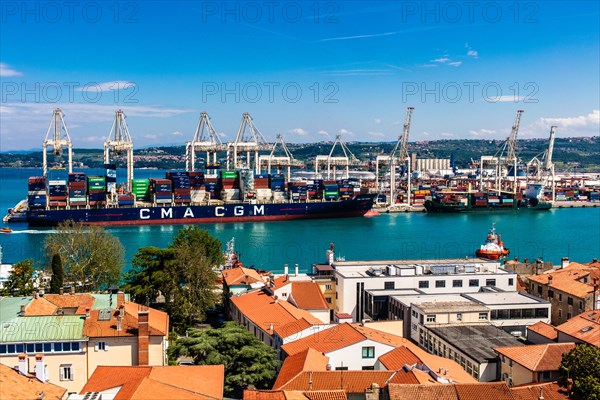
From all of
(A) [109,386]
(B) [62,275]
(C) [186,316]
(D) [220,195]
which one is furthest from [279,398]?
(D) [220,195]

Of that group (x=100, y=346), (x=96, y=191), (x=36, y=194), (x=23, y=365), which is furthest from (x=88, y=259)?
(x=36, y=194)

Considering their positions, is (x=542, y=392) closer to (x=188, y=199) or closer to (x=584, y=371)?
(x=584, y=371)

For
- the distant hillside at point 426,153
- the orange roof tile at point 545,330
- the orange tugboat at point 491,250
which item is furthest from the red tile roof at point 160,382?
the distant hillside at point 426,153

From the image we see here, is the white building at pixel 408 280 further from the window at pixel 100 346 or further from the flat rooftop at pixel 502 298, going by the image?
the window at pixel 100 346

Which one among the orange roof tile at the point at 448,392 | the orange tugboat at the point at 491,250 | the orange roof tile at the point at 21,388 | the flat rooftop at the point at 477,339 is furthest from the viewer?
the orange tugboat at the point at 491,250

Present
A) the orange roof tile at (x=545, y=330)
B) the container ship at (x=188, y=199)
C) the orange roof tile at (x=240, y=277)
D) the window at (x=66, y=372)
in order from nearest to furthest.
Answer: the window at (x=66, y=372) < the orange roof tile at (x=545, y=330) < the orange roof tile at (x=240, y=277) < the container ship at (x=188, y=199)

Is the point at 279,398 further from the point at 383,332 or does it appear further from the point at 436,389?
the point at 383,332

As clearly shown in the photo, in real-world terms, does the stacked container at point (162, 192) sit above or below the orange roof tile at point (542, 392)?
above
